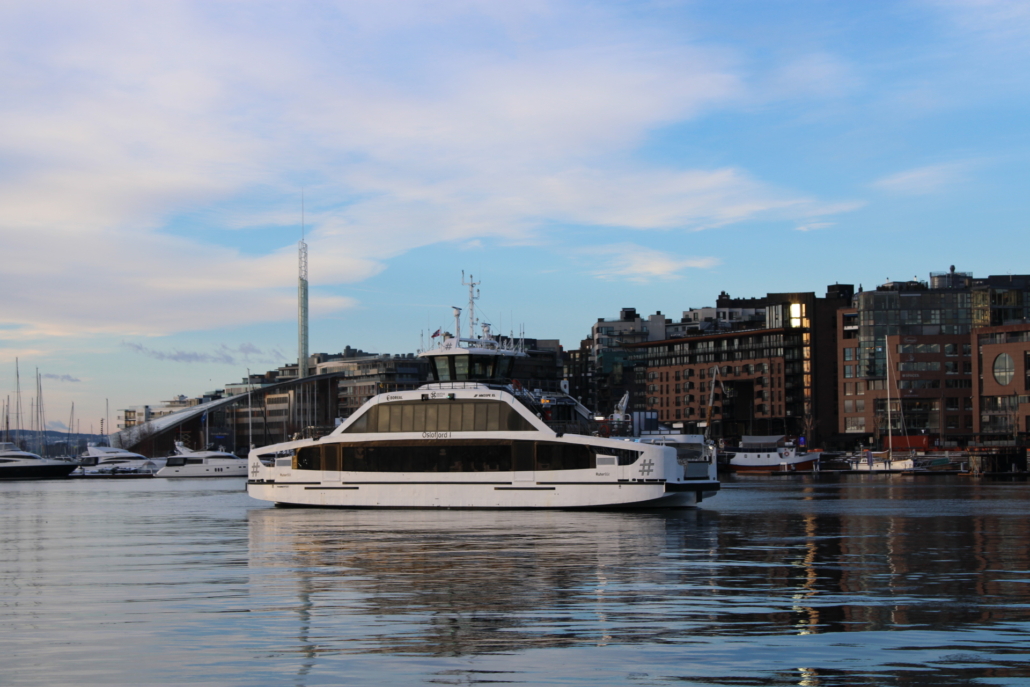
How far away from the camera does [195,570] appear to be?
27.3m

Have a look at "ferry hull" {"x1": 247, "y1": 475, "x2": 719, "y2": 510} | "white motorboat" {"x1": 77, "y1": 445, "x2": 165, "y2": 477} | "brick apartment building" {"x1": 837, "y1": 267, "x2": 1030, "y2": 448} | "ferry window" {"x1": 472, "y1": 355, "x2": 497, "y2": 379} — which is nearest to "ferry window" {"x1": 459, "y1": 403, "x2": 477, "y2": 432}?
"ferry hull" {"x1": 247, "y1": 475, "x2": 719, "y2": 510}

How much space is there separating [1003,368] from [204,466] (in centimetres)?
10112

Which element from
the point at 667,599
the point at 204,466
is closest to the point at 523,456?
the point at 667,599

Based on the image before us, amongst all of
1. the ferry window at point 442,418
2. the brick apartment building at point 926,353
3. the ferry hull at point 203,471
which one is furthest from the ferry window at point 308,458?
the brick apartment building at point 926,353

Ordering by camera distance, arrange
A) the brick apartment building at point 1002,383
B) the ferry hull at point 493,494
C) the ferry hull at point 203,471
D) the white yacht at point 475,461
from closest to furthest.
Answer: the ferry hull at point 493,494 < the white yacht at point 475,461 < the brick apartment building at point 1002,383 < the ferry hull at point 203,471

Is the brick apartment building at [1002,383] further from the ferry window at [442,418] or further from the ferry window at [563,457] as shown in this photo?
the ferry window at [442,418]

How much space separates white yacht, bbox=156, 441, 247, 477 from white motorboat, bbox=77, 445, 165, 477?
751cm

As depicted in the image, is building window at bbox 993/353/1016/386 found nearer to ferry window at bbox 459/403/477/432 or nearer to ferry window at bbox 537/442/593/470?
ferry window at bbox 537/442/593/470

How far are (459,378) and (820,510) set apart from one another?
61.3ft

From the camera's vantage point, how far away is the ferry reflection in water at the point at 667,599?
15.1 meters

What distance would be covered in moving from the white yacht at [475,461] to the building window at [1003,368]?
10202cm

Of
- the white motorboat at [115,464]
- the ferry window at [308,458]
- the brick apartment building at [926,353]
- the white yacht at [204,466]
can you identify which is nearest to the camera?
the ferry window at [308,458]

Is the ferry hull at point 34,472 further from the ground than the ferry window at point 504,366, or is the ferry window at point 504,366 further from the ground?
the ferry window at point 504,366

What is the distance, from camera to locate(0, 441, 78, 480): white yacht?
13238cm
